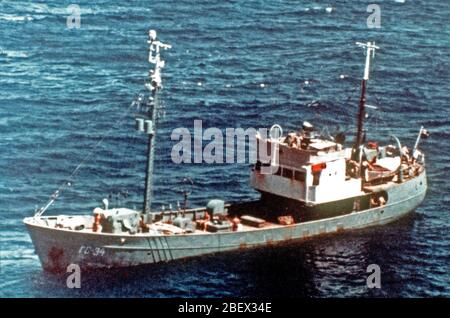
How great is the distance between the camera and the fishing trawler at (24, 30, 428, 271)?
5606 cm

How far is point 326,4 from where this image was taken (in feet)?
411

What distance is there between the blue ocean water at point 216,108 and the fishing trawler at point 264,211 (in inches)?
42.8

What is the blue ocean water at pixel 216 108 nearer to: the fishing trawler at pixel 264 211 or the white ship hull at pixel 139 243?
the white ship hull at pixel 139 243

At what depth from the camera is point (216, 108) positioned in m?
89.2

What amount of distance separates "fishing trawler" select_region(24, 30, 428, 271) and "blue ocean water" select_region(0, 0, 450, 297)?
1086 millimetres

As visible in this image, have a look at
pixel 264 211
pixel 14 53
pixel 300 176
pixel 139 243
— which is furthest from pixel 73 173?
pixel 14 53

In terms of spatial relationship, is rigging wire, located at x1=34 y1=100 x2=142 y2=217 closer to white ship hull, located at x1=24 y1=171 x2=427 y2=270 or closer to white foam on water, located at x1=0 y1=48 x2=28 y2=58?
white ship hull, located at x1=24 y1=171 x2=427 y2=270

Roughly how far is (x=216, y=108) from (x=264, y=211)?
25.1 metres

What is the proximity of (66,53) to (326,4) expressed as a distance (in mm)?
46478

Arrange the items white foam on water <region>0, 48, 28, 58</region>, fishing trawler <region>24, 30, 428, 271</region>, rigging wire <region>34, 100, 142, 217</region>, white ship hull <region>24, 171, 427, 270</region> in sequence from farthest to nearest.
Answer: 1. white foam on water <region>0, 48, 28, 58</region>
2. rigging wire <region>34, 100, 142, 217</region>
3. fishing trawler <region>24, 30, 428, 271</region>
4. white ship hull <region>24, 171, 427, 270</region>

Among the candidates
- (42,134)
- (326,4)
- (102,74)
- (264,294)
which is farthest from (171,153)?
(326,4)

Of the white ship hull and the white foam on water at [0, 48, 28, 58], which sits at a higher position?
the white foam on water at [0, 48, 28, 58]

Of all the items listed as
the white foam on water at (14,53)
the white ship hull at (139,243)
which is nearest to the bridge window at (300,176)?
the white ship hull at (139,243)

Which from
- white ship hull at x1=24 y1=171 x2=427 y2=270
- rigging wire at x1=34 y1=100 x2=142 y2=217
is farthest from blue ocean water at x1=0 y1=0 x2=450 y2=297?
white ship hull at x1=24 y1=171 x2=427 y2=270
